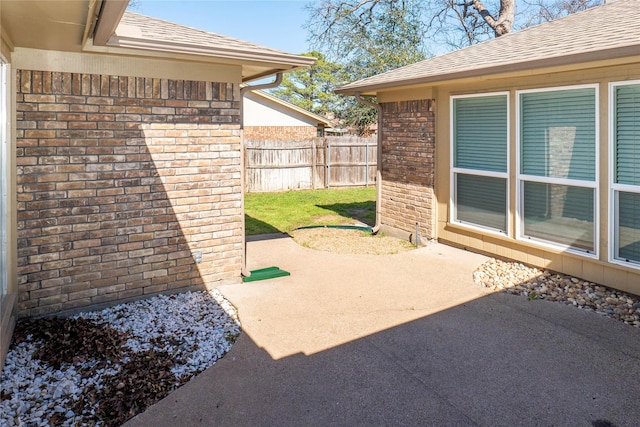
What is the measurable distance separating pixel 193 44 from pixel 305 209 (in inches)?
313

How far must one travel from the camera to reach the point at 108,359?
4.12 metres

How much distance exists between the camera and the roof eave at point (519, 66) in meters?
5.04

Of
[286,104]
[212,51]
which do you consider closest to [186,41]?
[212,51]

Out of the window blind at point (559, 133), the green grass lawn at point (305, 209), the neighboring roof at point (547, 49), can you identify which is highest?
the neighboring roof at point (547, 49)

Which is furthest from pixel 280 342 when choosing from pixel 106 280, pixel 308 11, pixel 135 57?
pixel 308 11

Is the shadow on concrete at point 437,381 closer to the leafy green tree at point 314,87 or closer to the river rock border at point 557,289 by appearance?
the river rock border at point 557,289

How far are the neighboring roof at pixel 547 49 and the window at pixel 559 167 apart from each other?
0.50 metres

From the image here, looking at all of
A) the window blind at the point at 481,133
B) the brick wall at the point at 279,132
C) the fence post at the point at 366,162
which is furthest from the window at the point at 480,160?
the brick wall at the point at 279,132

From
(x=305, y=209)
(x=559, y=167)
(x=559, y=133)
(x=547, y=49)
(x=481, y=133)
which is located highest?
(x=547, y=49)

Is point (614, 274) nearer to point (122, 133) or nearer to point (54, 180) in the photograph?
point (122, 133)

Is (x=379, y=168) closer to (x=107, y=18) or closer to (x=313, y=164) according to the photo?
(x=107, y=18)

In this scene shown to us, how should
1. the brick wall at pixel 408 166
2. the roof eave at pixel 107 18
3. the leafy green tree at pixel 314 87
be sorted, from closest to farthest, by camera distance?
the roof eave at pixel 107 18 → the brick wall at pixel 408 166 → the leafy green tree at pixel 314 87

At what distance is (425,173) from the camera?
8.38m

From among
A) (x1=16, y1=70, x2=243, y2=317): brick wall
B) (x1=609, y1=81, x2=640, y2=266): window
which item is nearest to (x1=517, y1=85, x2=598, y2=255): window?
(x1=609, y1=81, x2=640, y2=266): window
